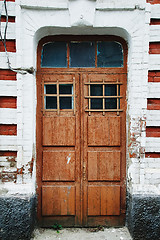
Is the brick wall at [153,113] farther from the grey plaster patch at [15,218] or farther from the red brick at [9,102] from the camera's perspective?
the red brick at [9,102]

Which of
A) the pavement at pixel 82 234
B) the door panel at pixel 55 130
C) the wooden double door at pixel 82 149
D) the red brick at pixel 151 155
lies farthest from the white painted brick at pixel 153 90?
the pavement at pixel 82 234

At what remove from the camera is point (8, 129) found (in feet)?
9.46

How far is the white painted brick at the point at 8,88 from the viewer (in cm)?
285

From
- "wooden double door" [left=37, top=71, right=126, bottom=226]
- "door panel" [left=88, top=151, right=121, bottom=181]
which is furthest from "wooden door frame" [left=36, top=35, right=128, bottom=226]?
"door panel" [left=88, top=151, right=121, bottom=181]

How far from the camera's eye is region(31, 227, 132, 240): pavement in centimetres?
286

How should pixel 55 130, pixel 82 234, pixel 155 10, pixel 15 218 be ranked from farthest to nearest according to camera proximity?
pixel 55 130
pixel 82 234
pixel 155 10
pixel 15 218

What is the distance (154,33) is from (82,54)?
3.58ft

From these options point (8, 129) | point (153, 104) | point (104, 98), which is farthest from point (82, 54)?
point (8, 129)

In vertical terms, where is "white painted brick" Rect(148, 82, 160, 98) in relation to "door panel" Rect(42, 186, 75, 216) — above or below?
above

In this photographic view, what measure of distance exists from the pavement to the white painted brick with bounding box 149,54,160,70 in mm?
2457

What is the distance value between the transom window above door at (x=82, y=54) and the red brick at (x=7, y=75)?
510mm

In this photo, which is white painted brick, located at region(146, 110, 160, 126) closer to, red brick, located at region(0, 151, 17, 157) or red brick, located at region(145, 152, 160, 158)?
red brick, located at region(145, 152, 160, 158)

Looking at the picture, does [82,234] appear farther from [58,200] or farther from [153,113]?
[153,113]

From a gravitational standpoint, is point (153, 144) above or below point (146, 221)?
above
